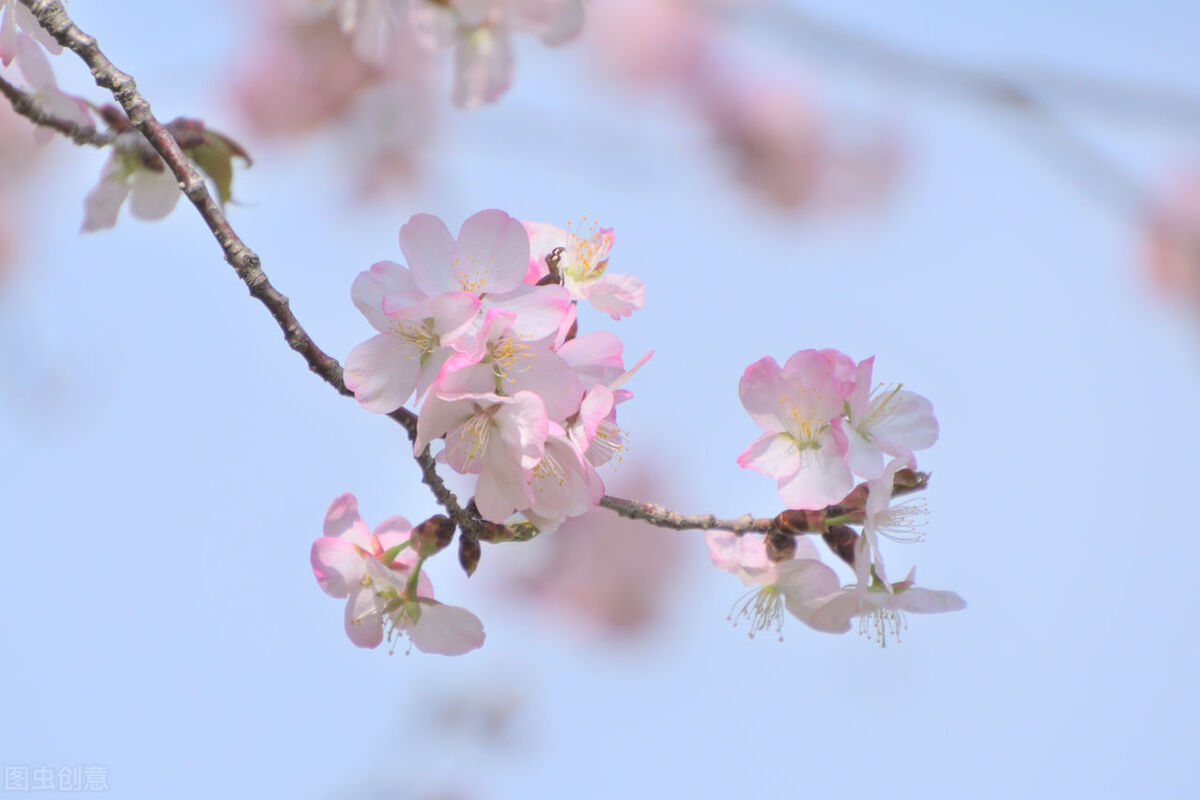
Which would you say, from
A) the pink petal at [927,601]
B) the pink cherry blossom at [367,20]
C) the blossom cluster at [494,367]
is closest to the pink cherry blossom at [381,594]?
the blossom cluster at [494,367]

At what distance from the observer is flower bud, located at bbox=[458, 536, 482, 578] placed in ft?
4.39

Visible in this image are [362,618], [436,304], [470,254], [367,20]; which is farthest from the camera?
[367,20]

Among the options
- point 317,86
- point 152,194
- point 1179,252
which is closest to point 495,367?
point 152,194

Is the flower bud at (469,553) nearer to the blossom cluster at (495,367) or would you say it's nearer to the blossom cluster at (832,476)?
the blossom cluster at (495,367)

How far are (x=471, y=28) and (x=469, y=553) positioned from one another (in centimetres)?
126

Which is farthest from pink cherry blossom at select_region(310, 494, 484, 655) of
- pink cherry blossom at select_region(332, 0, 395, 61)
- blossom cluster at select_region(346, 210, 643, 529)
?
pink cherry blossom at select_region(332, 0, 395, 61)

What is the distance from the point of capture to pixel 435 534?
136 centimetres

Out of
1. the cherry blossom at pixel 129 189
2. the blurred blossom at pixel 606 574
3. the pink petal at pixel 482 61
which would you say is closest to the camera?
the cherry blossom at pixel 129 189

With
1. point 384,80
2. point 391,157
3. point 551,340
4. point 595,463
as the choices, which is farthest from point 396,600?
point 391,157

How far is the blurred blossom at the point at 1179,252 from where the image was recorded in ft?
24.4

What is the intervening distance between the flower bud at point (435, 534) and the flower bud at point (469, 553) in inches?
1.0

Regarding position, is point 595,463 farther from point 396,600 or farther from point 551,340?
point 396,600

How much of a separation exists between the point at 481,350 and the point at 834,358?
51 centimetres

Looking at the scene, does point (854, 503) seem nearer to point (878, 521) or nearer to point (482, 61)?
point (878, 521)
